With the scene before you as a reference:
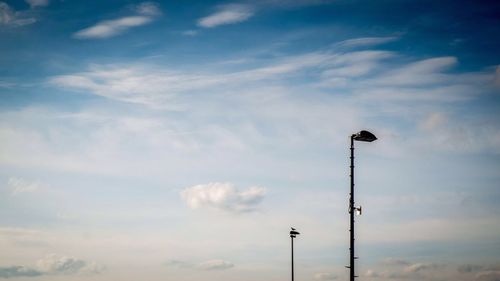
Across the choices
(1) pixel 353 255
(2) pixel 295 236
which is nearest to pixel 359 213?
(1) pixel 353 255

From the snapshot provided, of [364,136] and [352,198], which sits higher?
[364,136]

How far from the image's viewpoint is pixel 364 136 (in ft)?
65.4

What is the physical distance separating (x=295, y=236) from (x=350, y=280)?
730 inches

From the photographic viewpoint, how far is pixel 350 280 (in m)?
18.9

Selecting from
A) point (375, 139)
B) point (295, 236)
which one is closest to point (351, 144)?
point (375, 139)

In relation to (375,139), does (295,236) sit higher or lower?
lower

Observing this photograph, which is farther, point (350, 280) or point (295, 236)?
point (295, 236)

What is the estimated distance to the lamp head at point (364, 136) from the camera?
19875 millimetres

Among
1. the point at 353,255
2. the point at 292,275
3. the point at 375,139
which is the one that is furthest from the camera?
the point at 292,275

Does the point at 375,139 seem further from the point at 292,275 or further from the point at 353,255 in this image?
the point at 292,275

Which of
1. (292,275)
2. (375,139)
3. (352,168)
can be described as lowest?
(292,275)

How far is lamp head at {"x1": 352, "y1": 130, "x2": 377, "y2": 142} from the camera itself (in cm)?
1988

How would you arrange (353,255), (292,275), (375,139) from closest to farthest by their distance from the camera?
(353,255) → (375,139) → (292,275)

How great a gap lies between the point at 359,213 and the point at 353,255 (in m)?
1.79
